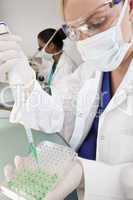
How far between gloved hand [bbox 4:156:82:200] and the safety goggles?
49 cm

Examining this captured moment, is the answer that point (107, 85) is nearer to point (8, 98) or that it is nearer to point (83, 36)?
point (83, 36)

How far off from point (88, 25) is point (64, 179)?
0.55 meters

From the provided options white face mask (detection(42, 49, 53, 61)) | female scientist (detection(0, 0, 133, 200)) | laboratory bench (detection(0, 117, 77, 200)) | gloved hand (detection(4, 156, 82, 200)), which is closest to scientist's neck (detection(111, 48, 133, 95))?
female scientist (detection(0, 0, 133, 200))

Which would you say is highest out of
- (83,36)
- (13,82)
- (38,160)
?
(83,36)

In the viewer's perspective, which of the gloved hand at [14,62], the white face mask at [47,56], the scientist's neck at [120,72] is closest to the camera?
the gloved hand at [14,62]

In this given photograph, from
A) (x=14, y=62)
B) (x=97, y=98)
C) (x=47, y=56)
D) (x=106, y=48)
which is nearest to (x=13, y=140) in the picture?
(x=14, y=62)

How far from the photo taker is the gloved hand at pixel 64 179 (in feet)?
2.54

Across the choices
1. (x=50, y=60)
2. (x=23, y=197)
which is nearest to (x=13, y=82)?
(x=23, y=197)

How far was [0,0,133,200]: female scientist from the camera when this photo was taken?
909 mm

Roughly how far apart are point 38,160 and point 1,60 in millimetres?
346

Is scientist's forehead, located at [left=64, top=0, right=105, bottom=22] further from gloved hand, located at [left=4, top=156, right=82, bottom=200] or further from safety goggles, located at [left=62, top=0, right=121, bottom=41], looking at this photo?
gloved hand, located at [left=4, top=156, right=82, bottom=200]

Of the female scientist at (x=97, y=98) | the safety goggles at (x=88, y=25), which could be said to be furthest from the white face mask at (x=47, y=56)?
the safety goggles at (x=88, y=25)

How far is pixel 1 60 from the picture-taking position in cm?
94

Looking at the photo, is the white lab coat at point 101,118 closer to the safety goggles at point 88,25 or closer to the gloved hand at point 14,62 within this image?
the gloved hand at point 14,62
